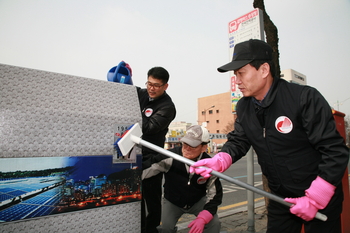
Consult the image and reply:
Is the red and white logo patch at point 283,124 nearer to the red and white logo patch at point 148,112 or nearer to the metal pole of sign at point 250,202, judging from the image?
the red and white logo patch at point 148,112

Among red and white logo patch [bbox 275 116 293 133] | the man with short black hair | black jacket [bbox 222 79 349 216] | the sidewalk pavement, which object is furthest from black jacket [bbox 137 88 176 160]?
the sidewalk pavement

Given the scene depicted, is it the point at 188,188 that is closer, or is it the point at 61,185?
the point at 61,185

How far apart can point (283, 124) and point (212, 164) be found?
0.55 meters

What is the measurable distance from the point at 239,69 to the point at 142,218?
4.13 ft

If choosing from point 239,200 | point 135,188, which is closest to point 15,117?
point 135,188

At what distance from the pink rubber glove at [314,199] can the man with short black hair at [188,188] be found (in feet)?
3.00

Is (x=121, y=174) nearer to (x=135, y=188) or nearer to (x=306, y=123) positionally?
(x=135, y=188)

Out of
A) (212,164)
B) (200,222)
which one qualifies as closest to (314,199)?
(212,164)

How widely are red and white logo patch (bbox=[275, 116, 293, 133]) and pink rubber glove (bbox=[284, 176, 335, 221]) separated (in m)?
0.34

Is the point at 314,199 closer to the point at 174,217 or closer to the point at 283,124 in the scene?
the point at 283,124

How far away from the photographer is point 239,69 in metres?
1.70

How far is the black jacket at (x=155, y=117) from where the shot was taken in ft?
6.59

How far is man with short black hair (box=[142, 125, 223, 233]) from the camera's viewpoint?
2.18 meters

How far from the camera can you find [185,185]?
7.55 feet
